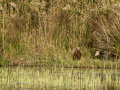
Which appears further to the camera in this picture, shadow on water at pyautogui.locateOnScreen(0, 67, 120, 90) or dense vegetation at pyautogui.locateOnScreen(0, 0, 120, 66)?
dense vegetation at pyautogui.locateOnScreen(0, 0, 120, 66)

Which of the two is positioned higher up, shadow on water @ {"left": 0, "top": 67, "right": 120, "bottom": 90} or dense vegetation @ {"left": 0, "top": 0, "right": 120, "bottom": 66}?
dense vegetation @ {"left": 0, "top": 0, "right": 120, "bottom": 66}

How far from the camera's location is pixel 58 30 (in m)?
7.68

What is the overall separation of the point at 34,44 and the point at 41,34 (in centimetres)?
48

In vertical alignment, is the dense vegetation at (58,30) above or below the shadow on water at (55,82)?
above

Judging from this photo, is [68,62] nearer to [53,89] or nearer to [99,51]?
[99,51]

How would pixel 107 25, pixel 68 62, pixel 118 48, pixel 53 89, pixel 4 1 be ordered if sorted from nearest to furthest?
pixel 53 89, pixel 68 62, pixel 118 48, pixel 107 25, pixel 4 1

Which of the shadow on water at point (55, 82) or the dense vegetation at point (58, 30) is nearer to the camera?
the shadow on water at point (55, 82)

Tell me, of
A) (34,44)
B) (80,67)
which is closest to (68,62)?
(80,67)

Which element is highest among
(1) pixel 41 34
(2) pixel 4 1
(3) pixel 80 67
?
(2) pixel 4 1

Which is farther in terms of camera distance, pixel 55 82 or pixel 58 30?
pixel 58 30

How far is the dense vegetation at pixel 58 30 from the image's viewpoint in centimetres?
675

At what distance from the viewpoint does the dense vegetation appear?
22.1 feet

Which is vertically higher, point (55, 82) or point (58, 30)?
point (58, 30)

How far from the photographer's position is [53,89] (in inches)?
138
